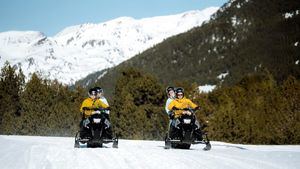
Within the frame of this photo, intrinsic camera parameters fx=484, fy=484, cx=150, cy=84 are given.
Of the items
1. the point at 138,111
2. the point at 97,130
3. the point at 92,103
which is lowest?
the point at 97,130

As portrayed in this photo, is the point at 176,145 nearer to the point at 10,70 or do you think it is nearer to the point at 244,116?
the point at 244,116

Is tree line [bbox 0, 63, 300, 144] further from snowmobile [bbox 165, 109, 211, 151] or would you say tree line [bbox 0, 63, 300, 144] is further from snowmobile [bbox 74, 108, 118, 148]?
snowmobile [bbox 74, 108, 118, 148]

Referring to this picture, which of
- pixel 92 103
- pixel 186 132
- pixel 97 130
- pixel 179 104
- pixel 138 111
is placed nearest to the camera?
pixel 186 132

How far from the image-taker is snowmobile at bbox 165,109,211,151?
1488cm

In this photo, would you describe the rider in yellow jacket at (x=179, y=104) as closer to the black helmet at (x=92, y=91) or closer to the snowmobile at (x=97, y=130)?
the snowmobile at (x=97, y=130)

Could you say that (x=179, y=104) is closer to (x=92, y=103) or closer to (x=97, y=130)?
(x=97, y=130)

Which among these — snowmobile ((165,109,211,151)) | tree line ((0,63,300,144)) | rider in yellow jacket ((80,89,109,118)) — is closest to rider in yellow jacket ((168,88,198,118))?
snowmobile ((165,109,211,151))

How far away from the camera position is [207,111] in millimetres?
61531

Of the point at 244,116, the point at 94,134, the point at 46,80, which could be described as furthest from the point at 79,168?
the point at 46,80

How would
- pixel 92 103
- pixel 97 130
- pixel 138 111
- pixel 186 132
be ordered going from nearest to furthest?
pixel 186 132, pixel 97 130, pixel 92 103, pixel 138 111

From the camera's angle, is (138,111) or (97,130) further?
(138,111)

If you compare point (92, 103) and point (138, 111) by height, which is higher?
point (92, 103)

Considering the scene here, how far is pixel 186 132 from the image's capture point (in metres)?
14.9

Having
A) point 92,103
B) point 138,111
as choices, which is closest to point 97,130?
point 92,103
